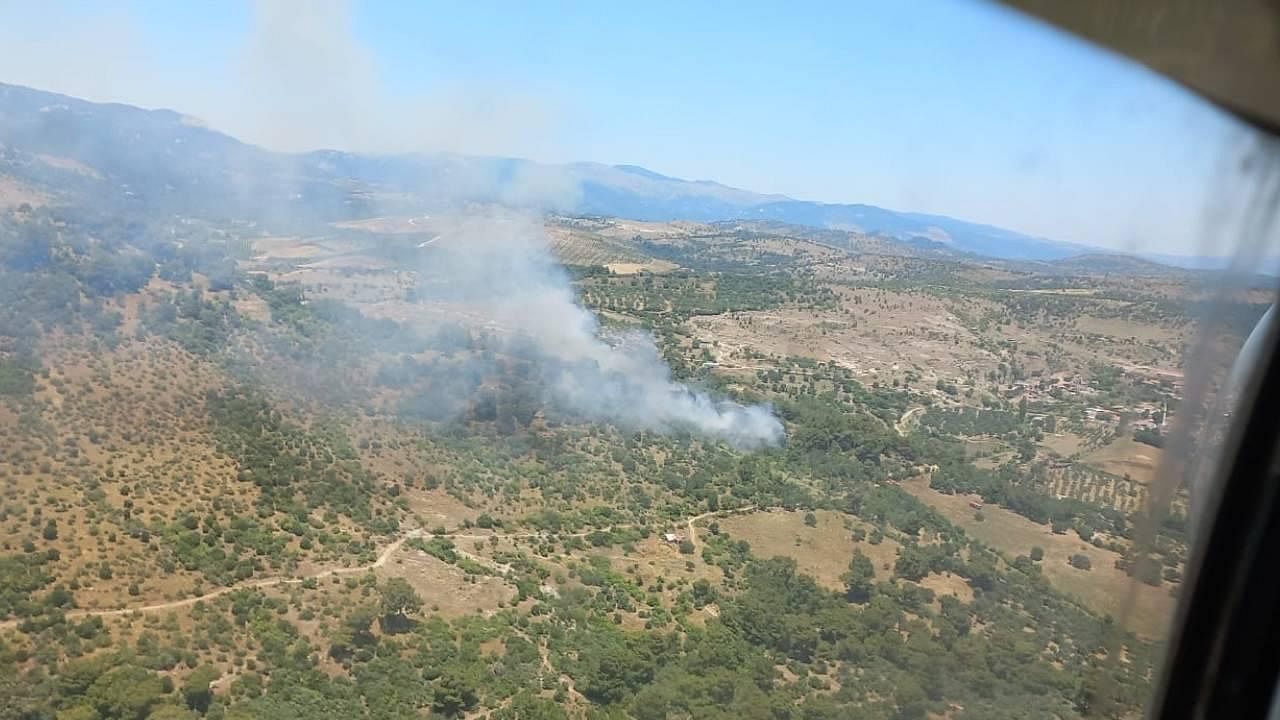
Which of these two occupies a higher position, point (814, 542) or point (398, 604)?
point (398, 604)

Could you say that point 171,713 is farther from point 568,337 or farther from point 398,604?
point 568,337

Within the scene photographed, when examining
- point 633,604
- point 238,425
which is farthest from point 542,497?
point 238,425

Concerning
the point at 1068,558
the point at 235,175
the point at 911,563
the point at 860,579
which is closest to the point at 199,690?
the point at 860,579

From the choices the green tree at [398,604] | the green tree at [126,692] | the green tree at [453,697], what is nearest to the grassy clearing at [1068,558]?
the green tree at [453,697]

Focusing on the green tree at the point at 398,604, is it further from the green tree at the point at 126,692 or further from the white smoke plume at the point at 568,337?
the white smoke plume at the point at 568,337

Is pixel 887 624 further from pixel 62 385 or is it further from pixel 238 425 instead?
pixel 62 385

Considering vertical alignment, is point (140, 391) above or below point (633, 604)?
above
